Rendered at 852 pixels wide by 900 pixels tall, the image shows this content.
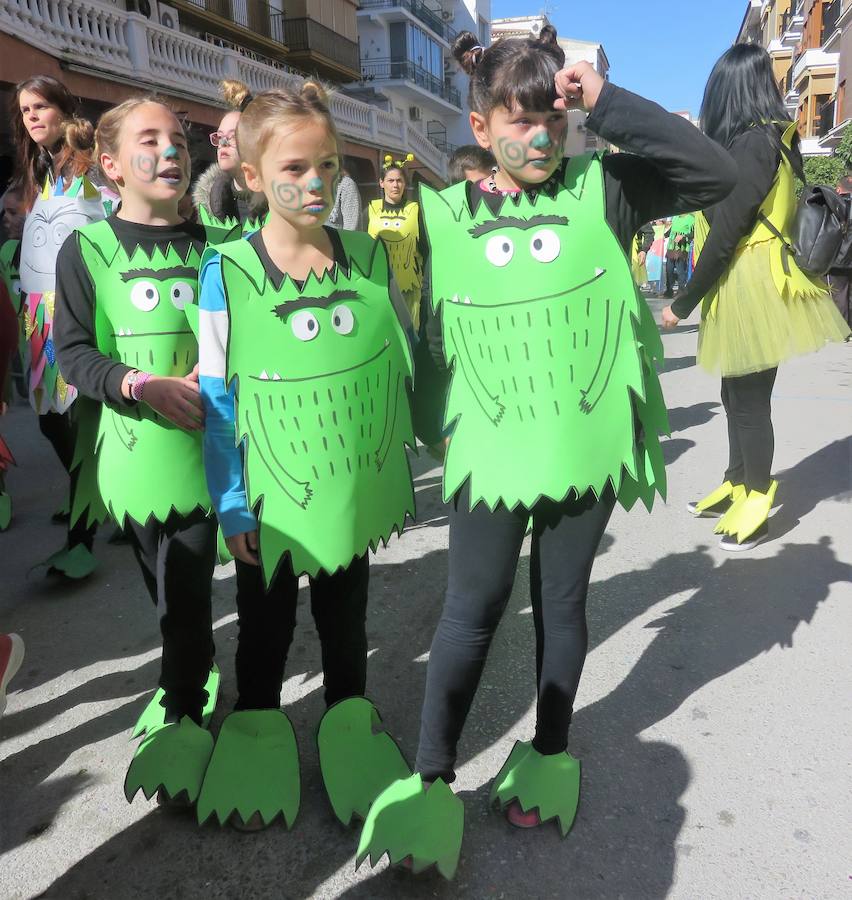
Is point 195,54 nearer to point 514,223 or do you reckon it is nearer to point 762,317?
point 762,317

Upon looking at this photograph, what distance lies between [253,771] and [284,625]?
1.22ft

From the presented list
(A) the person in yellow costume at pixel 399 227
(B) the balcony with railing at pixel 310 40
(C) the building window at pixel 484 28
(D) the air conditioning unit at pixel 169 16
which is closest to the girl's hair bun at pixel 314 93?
(A) the person in yellow costume at pixel 399 227

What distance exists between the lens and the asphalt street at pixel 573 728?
71.7 inches

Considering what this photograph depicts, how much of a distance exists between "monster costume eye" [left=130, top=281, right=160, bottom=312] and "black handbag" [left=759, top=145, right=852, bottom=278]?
2665 mm

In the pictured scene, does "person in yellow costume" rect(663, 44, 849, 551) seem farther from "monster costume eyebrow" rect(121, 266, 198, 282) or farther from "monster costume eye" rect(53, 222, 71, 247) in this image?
"monster costume eye" rect(53, 222, 71, 247)

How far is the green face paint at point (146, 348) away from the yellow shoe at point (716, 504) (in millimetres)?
2825

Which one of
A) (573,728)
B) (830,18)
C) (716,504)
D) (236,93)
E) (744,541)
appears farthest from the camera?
(830,18)

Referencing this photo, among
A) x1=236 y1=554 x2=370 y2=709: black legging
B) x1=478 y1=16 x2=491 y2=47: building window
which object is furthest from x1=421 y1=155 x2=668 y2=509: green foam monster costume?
x1=478 y1=16 x2=491 y2=47: building window

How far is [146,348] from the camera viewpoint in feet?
6.70

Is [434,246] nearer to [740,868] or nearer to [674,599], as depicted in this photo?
[740,868]

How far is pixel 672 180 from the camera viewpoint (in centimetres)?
167

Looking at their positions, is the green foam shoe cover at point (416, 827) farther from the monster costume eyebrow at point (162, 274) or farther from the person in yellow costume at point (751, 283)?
the person in yellow costume at point (751, 283)

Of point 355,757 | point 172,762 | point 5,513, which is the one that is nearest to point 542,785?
point 355,757

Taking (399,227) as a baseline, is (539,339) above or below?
below
